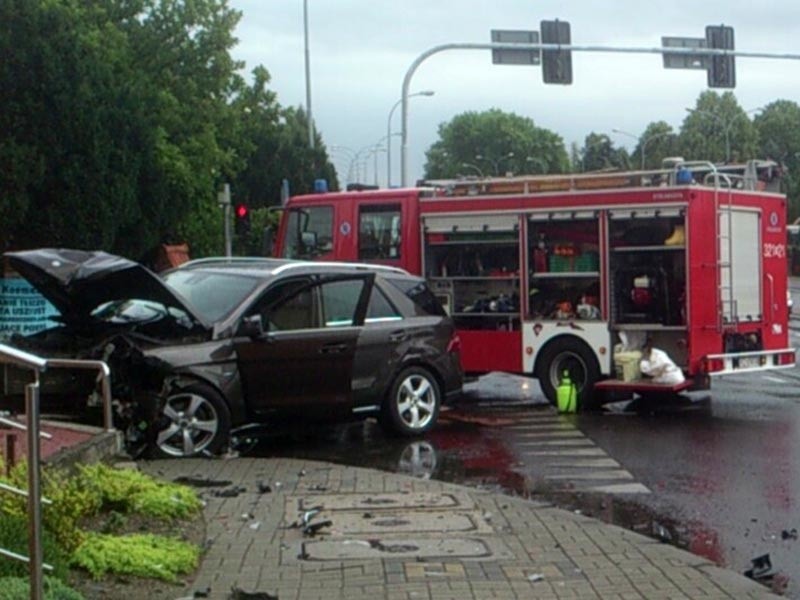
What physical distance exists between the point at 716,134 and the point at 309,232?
268 ft

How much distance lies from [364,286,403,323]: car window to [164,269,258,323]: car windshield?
4.08 feet

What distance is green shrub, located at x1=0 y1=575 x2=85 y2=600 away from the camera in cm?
562

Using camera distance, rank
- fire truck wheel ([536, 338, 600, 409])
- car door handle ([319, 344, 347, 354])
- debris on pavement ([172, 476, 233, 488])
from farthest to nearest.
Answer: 1. fire truck wheel ([536, 338, 600, 409])
2. car door handle ([319, 344, 347, 354])
3. debris on pavement ([172, 476, 233, 488])

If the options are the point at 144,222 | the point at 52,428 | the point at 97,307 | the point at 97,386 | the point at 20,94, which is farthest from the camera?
the point at 144,222

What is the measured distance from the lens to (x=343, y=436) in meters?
14.2

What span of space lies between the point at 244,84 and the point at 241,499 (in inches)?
1505

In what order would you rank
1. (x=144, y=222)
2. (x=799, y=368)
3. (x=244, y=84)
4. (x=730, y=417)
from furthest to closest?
(x=244, y=84) < (x=144, y=222) < (x=799, y=368) < (x=730, y=417)

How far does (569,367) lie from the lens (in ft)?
55.0

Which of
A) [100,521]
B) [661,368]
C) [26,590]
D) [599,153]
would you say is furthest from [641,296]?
[599,153]

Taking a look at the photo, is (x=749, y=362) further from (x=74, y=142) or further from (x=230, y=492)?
(x=74, y=142)

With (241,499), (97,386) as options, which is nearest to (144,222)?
(97,386)

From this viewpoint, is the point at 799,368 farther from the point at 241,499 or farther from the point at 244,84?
the point at 244,84

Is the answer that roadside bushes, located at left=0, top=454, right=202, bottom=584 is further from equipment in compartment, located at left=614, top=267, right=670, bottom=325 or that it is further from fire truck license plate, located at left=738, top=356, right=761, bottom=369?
fire truck license plate, located at left=738, top=356, right=761, bottom=369

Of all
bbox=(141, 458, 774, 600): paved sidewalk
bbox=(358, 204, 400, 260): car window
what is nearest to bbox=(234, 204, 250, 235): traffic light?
bbox=(358, 204, 400, 260): car window
